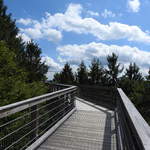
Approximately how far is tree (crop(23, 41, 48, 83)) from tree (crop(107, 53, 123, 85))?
36.1ft

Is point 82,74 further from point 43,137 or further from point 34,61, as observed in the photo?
point 43,137

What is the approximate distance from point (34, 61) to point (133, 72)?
17.2 metres

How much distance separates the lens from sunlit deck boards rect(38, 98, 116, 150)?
384 centimetres

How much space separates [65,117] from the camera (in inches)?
231

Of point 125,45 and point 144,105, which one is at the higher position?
point 125,45

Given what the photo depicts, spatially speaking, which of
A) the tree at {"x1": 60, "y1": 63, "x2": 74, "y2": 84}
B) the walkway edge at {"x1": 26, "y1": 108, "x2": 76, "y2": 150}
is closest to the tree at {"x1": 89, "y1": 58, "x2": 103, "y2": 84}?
the tree at {"x1": 60, "y1": 63, "x2": 74, "y2": 84}

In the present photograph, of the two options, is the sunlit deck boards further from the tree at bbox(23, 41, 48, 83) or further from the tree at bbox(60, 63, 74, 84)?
the tree at bbox(60, 63, 74, 84)

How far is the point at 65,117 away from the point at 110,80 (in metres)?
21.7

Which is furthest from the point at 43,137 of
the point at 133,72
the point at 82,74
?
the point at 133,72

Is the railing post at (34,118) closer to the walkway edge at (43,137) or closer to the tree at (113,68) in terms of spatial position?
the walkway edge at (43,137)

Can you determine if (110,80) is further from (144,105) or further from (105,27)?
(105,27)

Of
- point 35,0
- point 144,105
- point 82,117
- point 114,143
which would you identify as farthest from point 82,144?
point 144,105

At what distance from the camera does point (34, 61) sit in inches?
736

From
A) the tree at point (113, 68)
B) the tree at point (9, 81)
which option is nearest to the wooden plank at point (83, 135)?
the tree at point (9, 81)
